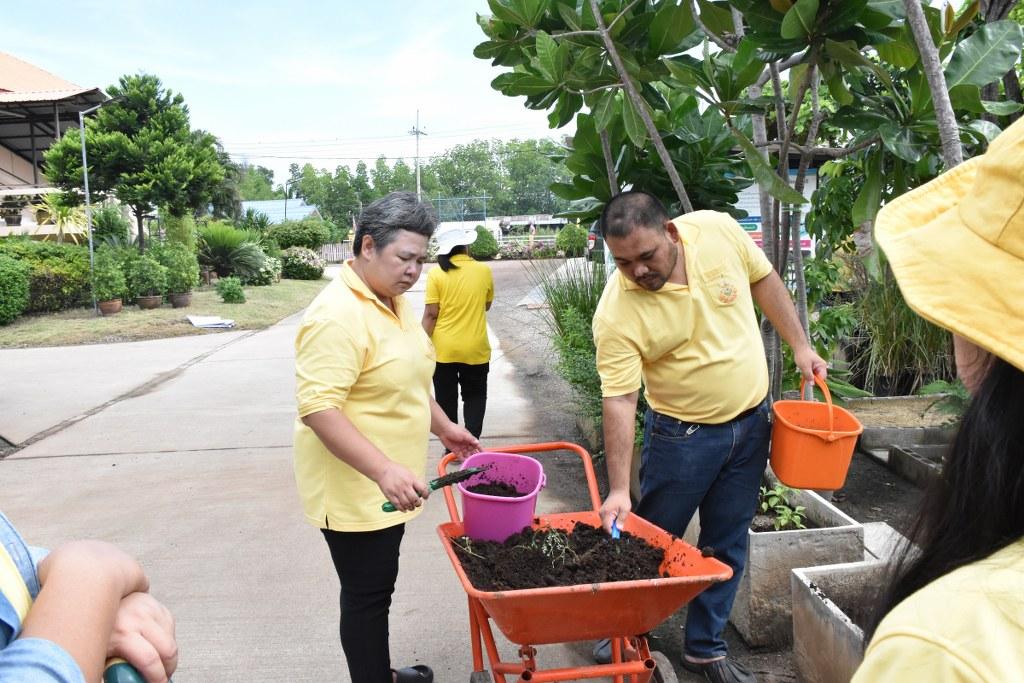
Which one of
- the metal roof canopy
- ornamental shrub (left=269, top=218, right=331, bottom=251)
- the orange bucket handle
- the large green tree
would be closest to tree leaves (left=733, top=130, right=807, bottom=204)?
the orange bucket handle

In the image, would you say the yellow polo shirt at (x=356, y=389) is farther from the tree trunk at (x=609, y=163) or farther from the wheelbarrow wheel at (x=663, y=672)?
the tree trunk at (x=609, y=163)

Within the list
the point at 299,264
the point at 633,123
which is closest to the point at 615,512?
the point at 633,123

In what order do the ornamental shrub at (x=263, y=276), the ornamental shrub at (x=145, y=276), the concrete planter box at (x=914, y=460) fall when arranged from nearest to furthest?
the concrete planter box at (x=914, y=460)
the ornamental shrub at (x=145, y=276)
the ornamental shrub at (x=263, y=276)

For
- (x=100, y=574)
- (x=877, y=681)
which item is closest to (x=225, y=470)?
(x=100, y=574)

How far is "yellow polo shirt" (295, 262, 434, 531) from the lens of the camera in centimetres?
231

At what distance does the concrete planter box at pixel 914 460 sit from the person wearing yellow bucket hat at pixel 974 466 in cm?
424

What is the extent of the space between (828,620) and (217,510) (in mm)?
3893

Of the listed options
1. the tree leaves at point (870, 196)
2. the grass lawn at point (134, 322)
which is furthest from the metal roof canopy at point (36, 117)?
the tree leaves at point (870, 196)

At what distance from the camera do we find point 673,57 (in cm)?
354

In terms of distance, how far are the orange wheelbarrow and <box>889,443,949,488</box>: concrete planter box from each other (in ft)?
9.30

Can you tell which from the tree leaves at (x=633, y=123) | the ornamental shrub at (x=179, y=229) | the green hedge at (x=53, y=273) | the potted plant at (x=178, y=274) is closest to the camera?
the tree leaves at (x=633, y=123)

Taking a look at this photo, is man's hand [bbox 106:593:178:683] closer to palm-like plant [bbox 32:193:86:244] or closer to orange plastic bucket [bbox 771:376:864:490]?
orange plastic bucket [bbox 771:376:864:490]

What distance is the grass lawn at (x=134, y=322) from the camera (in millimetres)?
13328

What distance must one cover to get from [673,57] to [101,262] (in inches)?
613
